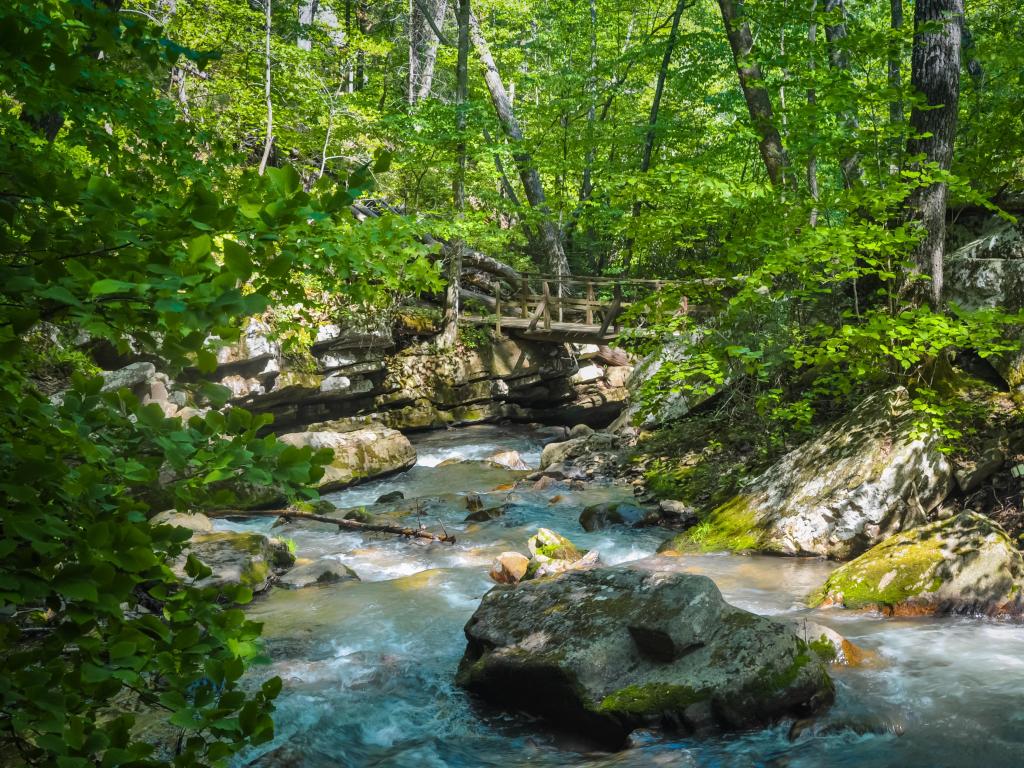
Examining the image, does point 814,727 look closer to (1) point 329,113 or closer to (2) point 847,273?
(2) point 847,273

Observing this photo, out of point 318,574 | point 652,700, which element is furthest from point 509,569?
point 652,700

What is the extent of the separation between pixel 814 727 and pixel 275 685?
3.75 metres

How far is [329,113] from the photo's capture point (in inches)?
605

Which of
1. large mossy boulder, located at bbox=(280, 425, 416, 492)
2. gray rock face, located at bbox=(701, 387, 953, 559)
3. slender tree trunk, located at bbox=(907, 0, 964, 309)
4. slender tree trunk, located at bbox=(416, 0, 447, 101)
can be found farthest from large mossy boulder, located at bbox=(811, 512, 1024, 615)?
slender tree trunk, located at bbox=(416, 0, 447, 101)

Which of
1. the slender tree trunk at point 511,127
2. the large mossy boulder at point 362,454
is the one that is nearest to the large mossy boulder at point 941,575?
the large mossy boulder at point 362,454

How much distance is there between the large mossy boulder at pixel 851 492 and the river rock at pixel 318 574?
138 inches

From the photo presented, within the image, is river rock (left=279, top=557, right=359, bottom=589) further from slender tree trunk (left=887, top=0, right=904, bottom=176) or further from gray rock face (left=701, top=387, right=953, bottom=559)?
slender tree trunk (left=887, top=0, right=904, bottom=176)

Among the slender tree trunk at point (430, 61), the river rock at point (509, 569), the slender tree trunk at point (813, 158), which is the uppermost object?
the slender tree trunk at point (430, 61)

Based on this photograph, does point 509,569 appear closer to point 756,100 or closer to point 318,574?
point 318,574

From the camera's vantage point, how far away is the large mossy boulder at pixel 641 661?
4418mm

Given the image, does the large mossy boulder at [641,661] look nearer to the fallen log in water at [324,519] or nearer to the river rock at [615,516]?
the fallen log in water at [324,519]

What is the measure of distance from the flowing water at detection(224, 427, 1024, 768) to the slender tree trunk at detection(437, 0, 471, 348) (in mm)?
9012

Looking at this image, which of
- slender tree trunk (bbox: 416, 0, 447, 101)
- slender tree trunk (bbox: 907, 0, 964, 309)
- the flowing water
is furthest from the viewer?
slender tree trunk (bbox: 416, 0, 447, 101)

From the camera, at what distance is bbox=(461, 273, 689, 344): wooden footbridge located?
1714 cm
